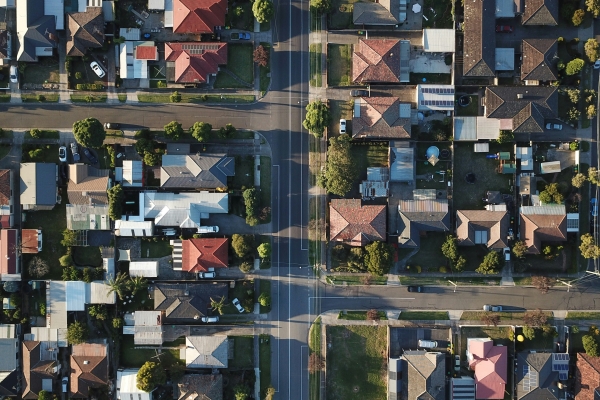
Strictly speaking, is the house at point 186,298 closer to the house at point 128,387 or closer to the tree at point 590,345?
the house at point 128,387

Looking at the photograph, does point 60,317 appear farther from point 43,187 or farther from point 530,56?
point 530,56

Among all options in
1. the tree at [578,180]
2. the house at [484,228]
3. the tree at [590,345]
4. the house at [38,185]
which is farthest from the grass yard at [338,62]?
the tree at [590,345]

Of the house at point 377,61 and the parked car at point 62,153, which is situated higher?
the house at point 377,61

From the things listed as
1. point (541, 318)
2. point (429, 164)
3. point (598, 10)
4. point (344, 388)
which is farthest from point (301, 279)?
point (598, 10)

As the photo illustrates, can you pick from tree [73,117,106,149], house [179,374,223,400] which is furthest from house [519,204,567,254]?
tree [73,117,106,149]

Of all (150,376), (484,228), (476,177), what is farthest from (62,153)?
(484,228)

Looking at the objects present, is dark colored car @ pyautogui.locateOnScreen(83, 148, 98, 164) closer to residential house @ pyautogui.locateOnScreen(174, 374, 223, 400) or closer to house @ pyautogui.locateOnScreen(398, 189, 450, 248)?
residential house @ pyautogui.locateOnScreen(174, 374, 223, 400)

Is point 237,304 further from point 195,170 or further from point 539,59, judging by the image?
point 539,59
